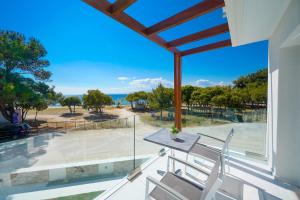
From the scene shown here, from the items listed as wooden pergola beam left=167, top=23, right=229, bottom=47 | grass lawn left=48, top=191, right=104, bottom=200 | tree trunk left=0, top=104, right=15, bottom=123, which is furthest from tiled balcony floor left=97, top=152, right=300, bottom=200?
tree trunk left=0, top=104, right=15, bottom=123

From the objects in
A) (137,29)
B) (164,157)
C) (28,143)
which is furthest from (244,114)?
(28,143)

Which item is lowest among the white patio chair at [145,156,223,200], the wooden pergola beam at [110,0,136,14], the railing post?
the white patio chair at [145,156,223,200]

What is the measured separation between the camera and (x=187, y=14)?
2.00 m

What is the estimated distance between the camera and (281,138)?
2.20m

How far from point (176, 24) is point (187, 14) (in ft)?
0.59

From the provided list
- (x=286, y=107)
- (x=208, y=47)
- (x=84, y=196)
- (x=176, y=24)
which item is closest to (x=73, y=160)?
(x=84, y=196)

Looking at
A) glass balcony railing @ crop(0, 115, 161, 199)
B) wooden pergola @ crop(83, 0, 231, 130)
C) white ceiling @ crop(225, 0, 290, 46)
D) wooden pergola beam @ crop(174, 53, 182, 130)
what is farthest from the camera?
wooden pergola beam @ crop(174, 53, 182, 130)

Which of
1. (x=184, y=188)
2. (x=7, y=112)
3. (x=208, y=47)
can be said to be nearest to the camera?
(x=184, y=188)

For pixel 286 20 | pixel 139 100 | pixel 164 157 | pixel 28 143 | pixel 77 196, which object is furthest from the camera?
pixel 139 100

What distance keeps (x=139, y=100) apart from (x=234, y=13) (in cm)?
1903

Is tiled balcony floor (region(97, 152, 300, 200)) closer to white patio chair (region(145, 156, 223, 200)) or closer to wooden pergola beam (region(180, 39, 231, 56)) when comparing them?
white patio chair (region(145, 156, 223, 200))

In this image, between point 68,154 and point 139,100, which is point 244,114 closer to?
point 68,154

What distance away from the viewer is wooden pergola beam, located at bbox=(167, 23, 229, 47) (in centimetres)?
238

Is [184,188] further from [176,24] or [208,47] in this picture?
[208,47]
